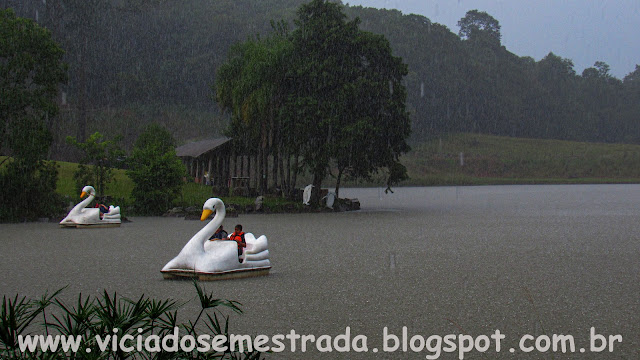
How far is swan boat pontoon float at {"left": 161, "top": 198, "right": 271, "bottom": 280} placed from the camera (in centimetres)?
1019

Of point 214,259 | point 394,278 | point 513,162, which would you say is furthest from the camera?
point 513,162

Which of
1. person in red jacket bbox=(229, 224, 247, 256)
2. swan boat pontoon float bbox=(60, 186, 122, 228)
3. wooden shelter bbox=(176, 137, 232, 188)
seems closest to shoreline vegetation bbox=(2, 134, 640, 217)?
wooden shelter bbox=(176, 137, 232, 188)

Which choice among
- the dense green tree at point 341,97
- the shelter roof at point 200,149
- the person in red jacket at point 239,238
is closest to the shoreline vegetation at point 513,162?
the shelter roof at point 200,149

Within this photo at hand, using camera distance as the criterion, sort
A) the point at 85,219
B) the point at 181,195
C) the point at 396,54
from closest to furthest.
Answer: the point at 85,219, the point at 181,195, the point at 396,54

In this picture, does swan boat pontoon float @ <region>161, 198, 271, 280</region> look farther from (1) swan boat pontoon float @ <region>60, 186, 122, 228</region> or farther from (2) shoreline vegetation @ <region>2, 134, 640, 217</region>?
(2) shoreline vegetation @ <region>2, 134, 640, 217</region>

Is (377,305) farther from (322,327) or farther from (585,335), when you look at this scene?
(585,335)

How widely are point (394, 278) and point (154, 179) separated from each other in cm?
1895

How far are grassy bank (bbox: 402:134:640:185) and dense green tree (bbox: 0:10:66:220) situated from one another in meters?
71.2

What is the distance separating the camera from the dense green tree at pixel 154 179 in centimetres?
2734

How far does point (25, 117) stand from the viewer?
25125 mm

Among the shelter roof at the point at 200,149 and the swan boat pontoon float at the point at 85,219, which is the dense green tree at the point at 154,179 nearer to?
the swan boat pontoon float at the point at 85,219

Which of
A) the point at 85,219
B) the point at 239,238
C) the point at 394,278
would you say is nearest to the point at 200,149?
the point at 85,219

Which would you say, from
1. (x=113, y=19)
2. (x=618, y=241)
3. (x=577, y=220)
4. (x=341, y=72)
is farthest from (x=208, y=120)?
(x=618, y=241)

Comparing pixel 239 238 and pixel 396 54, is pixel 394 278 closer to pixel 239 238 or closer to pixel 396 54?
pixel 239 238
